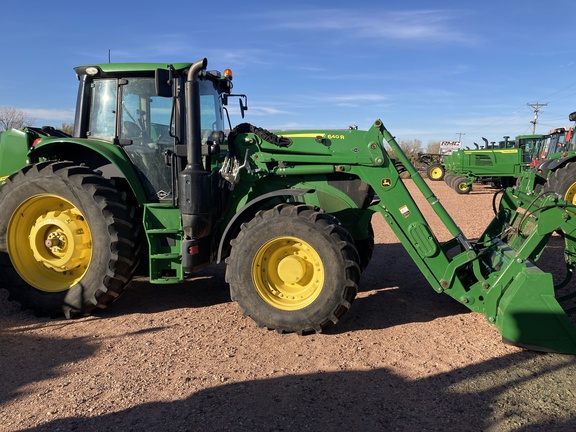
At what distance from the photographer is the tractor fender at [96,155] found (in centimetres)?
457

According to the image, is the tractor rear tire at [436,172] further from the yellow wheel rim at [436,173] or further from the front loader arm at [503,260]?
the front loader arm at [503,260]

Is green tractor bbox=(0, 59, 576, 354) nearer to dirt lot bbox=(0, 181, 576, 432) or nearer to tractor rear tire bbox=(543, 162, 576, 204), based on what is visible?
dirt lot bbox=(0, 181, 576, 432)

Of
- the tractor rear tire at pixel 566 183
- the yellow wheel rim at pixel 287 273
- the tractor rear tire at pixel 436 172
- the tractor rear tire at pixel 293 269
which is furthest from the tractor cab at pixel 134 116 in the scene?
the tractor rear tire at pixel 436 172

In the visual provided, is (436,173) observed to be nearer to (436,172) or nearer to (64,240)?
(436,172)

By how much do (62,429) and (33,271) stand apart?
2.52 metres

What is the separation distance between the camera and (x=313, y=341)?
394cm

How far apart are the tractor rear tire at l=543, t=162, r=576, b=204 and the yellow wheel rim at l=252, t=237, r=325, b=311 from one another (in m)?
7.73

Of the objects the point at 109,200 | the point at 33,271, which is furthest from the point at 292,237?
the point at 33,271

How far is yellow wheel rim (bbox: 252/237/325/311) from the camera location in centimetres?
412

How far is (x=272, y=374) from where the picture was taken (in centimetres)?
338

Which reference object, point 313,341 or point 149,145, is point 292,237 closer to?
point 313,341

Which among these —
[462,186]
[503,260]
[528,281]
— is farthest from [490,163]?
[528,281]

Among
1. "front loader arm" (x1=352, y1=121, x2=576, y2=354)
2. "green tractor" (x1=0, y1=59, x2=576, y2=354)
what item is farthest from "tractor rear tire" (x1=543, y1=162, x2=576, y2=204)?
"front loader arm" (x1=352, y1=121, x2=576, y2=354)

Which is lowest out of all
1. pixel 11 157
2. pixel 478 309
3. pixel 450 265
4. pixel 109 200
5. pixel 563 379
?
pixel 563 379
